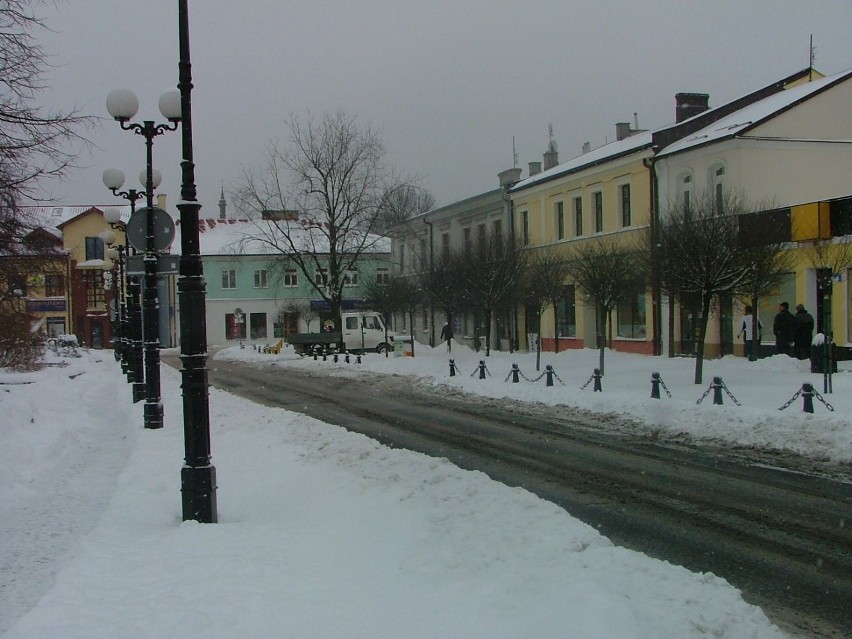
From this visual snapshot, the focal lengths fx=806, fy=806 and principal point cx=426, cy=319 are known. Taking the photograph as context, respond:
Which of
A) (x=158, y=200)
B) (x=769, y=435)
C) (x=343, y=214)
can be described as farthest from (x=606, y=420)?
(x=158, y=200)

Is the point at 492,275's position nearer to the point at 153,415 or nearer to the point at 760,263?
the point at 760,263

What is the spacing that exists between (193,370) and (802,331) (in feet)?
58.5

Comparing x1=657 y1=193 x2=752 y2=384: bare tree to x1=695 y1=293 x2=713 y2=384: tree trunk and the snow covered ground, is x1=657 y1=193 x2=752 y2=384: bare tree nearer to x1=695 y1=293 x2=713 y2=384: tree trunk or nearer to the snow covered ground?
x1=695 y1=293 x2=713 y2=384: tree trunk

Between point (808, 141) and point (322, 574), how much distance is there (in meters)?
28.6

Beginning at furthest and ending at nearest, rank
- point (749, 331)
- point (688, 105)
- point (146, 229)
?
1. point (688, 105)
2. point (749, 331)
3. point (146, 229)

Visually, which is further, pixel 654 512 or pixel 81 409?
pixel 81 409

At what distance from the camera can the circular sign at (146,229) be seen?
13.5 meters

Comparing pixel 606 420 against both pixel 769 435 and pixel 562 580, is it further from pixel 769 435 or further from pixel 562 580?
pixel 562 580

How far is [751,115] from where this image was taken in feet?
97.6

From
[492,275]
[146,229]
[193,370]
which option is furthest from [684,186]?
[193,370]

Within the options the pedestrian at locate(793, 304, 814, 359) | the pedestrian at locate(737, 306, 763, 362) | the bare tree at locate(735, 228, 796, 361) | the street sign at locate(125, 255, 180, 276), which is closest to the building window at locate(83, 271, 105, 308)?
the street sign at locate(125, 255, 180, 276)

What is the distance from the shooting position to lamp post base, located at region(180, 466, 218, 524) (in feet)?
23.9

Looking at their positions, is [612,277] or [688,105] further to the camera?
[688,105]

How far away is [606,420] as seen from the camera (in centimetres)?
1560
